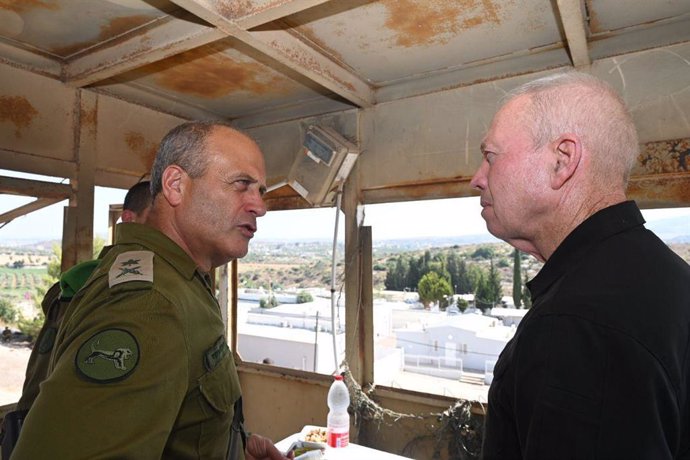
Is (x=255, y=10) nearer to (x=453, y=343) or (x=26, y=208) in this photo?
(x=26, y=208)

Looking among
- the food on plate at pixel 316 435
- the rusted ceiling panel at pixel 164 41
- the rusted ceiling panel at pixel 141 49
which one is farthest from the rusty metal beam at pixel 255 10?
the food on plate at pixel 316 435

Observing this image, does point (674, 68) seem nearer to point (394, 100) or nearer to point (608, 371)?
point (394, 100)

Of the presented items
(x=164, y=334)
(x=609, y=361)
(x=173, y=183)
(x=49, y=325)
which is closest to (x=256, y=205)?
(x=173, y=183)

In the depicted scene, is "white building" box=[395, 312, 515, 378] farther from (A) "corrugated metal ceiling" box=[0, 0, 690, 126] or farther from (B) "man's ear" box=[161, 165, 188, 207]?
(B) "man's ear" box=[161, 165, 188, 207]

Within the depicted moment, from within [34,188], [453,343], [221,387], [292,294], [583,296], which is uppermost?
[34,188]

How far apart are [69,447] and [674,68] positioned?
8.62 feet

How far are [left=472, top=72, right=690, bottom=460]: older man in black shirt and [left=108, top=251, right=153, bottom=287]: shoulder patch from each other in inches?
28.7

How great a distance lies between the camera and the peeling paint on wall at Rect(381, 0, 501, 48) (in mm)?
1913

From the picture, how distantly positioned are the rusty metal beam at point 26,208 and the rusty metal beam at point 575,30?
2.63 m

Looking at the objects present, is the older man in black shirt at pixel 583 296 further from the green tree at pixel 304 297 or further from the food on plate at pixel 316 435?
the green tree at pixel 304 297

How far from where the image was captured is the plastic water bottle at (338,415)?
2.26 m

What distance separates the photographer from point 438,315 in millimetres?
2783

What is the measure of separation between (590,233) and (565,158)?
0.15 m

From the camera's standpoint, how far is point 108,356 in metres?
0.79
